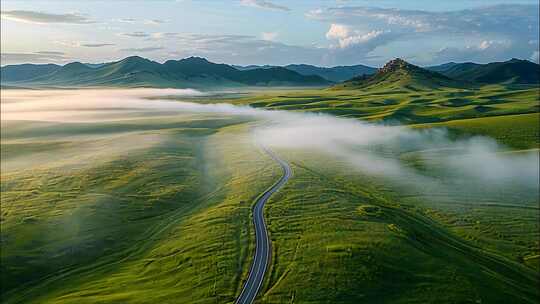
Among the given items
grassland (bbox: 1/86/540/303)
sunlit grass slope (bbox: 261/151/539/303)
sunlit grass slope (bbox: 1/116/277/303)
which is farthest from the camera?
sunlit grass slope (bbox: 1/116/277/303)

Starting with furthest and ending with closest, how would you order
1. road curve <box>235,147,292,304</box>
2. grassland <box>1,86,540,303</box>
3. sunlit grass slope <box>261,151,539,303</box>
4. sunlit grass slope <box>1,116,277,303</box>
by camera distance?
sunlit grass slope <box>1,116,277,303</box> < grassland <box>1,86,540,303</box> < sunlit grass slope <box>261,151,539,303</box> < road curve <box>235,147,292,304</box>

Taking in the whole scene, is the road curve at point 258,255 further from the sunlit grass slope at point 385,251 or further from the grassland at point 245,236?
the sunlit grass slope at point 385,251

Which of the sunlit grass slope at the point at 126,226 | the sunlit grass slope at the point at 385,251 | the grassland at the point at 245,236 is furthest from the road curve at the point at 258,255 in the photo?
the sunlit grass slope at the point at 385,251

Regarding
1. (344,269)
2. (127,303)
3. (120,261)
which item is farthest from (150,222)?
(344,269)

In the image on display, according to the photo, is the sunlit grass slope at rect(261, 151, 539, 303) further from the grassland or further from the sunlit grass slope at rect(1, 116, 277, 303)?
the sunlit grass slope at rect(1, 116, 277, 303)

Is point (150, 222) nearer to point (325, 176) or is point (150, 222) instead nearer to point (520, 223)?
point (325, 176)

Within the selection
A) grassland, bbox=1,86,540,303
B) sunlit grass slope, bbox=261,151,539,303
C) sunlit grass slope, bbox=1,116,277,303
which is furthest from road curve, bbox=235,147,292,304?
sunlit grass slope, bbox=261,151,539,303

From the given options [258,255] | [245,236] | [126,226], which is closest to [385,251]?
[258,255]
